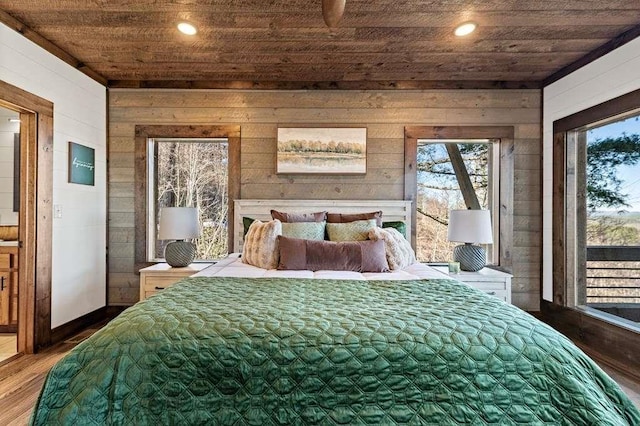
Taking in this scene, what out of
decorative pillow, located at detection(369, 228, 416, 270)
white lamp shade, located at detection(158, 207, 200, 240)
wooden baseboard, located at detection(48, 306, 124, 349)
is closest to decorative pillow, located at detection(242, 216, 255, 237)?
white lamp shade, located at detection(158, 207, 200, 240)

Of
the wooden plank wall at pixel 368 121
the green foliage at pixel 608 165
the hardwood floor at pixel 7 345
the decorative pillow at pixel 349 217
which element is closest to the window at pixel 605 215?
the green foliage at pixel 608 165

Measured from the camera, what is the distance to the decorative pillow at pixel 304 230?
282cm

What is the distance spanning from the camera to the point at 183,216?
3176mm

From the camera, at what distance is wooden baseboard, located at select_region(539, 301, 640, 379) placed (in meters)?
2.59

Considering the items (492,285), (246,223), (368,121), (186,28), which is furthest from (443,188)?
(186,28)

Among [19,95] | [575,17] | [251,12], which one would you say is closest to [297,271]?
[251,12]

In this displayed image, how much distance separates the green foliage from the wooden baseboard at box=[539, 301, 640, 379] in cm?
106

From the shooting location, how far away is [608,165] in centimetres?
305

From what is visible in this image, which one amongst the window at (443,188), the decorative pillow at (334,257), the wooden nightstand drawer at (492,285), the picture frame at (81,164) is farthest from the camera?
the window at (443,188)

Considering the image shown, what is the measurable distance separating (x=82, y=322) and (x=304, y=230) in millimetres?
2478

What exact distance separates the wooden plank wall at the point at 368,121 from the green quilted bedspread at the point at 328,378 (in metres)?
2.46

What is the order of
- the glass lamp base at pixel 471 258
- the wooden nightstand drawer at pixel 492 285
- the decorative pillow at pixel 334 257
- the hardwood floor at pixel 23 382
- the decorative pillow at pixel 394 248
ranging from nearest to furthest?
the hardwood floor at pixel 23 382, the decorative pillow at pixel 334 257, the decorative pillow at pixel 394 248, the wooden nightstand drawer at pixel 492 285, the glass lamp base at pixel 471 258

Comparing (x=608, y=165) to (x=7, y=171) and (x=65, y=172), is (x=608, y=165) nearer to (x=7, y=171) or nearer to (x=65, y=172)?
(x=65, y=172)

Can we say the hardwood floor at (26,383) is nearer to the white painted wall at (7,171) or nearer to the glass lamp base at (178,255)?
the glass lamp base at (178,255)
